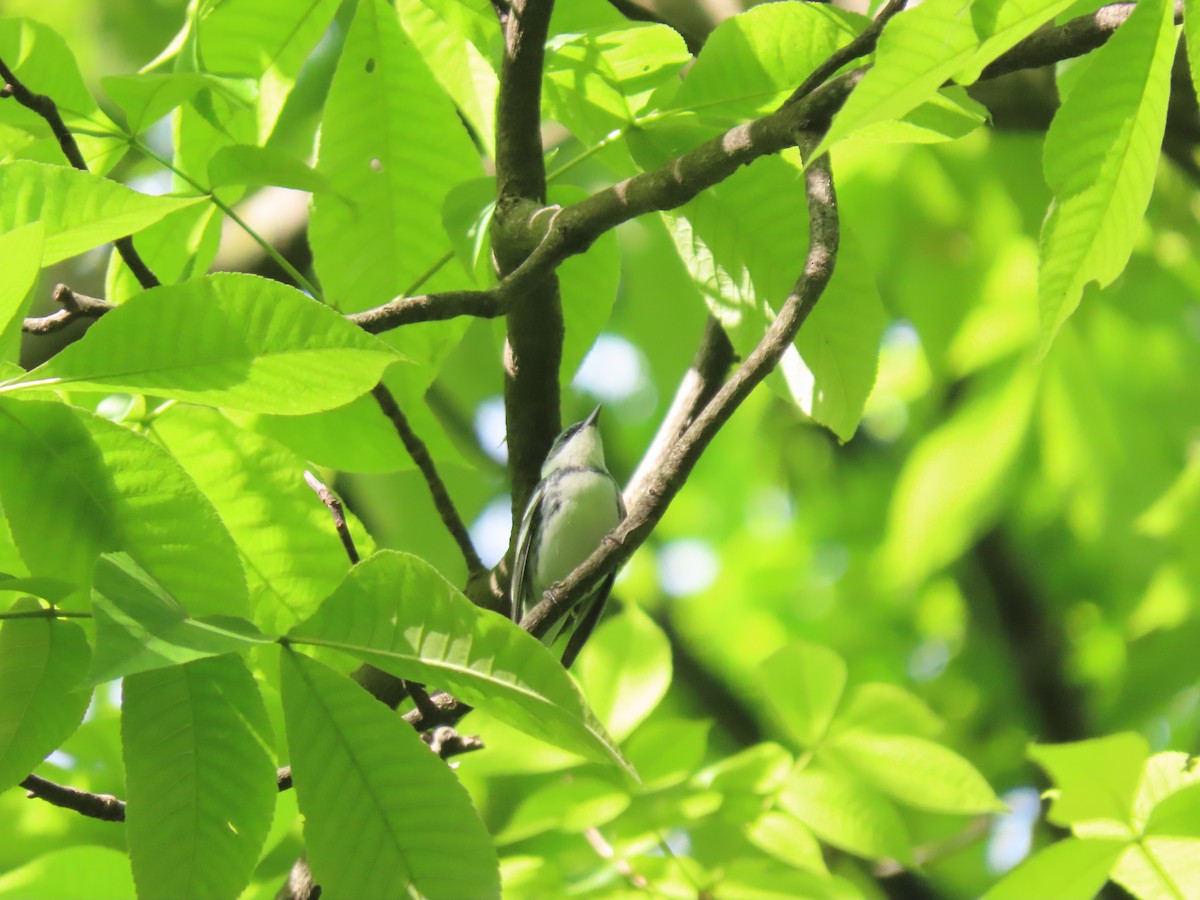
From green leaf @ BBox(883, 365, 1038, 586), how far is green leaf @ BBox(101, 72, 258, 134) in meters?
1.89

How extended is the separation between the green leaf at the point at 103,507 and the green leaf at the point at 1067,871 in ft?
3.58

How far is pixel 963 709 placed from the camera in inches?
221

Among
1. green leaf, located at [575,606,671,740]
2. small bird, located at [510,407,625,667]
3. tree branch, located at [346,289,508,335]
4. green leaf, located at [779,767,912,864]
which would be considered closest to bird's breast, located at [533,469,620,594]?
small bird, located at [510,407,625,667]

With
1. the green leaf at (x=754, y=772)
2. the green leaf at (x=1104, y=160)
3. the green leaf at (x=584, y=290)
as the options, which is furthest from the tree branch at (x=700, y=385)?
the green leaf at (x=1104, y=160)

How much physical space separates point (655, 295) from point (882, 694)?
1.45 metres

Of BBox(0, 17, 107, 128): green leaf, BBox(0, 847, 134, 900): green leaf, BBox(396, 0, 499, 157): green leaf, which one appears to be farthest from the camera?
BBox(396, 0, 499, 157): green leaf

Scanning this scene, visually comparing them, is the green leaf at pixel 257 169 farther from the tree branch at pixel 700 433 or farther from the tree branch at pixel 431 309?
the tree branch at pixel 700 433

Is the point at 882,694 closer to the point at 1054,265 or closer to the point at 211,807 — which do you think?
the point at 1054,265

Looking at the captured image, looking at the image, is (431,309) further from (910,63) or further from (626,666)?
(626,666)

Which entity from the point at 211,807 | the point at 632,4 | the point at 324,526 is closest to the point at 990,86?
the point at 632,4

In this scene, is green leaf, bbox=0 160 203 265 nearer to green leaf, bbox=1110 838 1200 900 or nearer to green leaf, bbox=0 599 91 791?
green leaf, bbox=0 599 91 791

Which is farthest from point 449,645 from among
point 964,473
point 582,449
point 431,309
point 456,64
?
point 582,449

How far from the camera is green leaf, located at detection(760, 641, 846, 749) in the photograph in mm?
2191

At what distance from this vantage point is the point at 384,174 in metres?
2.04
